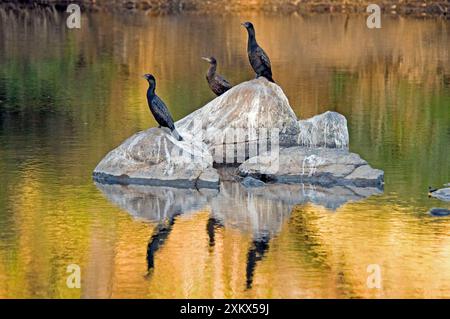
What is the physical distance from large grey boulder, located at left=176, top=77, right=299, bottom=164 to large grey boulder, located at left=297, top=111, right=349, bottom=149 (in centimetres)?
19

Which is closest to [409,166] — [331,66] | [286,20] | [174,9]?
[331,66]

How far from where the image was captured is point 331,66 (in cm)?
5009

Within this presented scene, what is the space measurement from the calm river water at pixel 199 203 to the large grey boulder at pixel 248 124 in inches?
86.0

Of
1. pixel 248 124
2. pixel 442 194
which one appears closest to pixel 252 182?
pixel 248 124

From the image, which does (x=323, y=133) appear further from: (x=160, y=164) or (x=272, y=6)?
(x=272, y=6)

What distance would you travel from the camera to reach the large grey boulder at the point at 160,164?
85.9ft

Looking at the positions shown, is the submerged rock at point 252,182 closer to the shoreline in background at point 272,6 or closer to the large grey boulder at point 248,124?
the large grey boulder at point 248,124

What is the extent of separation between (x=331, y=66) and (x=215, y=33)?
448 inches

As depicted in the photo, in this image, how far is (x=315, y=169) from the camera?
2678cm

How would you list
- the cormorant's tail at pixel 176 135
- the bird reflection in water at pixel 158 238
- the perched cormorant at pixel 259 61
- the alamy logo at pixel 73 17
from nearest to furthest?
the bird reflection in water at pixel 158 238 < the cormorant's tail at pixel 176 135 < the perched cormorant at pixel 259 61 < the alamy logo at pixel 73 17

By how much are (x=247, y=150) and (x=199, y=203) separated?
3.61 m

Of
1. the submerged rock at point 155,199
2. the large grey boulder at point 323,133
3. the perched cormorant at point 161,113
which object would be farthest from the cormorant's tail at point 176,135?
the large grey boulder at point 323,133
